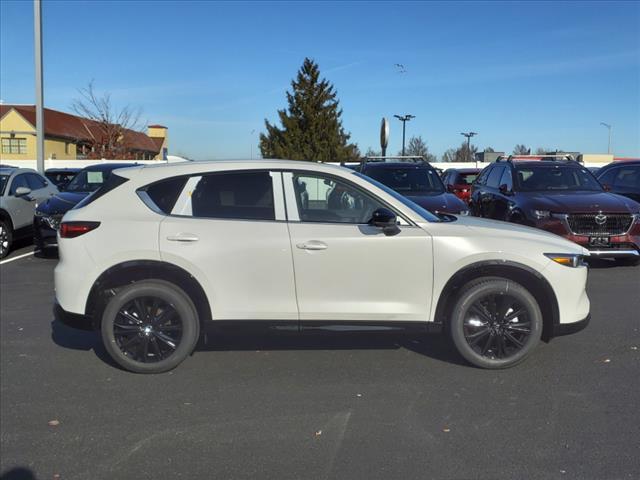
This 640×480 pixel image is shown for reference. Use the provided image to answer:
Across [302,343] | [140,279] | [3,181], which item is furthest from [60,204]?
[302,343]

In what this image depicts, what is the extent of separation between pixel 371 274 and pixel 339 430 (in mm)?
1302

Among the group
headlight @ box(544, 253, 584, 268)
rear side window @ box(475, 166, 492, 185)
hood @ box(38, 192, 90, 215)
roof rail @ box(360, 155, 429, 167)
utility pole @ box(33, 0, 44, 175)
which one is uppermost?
utility pole @ box(33, 0, 44, 175)

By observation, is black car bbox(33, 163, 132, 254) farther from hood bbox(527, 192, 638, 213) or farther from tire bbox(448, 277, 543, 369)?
hood bbox(527, 192, 638, 213)

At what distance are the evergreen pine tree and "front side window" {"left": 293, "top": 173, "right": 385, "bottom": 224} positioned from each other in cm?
4251

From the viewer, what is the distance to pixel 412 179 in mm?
11078

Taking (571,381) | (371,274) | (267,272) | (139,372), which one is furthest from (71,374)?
(571,381)

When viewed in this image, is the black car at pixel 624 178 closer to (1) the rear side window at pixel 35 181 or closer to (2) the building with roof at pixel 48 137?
(1) the rear side window at pixel 35 181

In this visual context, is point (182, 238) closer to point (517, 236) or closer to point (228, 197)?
point (228, 197)

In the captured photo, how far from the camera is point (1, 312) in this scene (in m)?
6.73

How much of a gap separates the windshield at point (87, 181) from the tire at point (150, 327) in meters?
7.36

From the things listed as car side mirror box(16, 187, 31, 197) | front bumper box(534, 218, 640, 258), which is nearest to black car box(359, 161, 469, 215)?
front bumper box(534, 218, 640, 258)

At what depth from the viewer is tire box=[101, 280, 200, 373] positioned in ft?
15.1

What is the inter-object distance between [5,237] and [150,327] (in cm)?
747

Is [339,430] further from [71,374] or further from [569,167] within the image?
[569,167]
